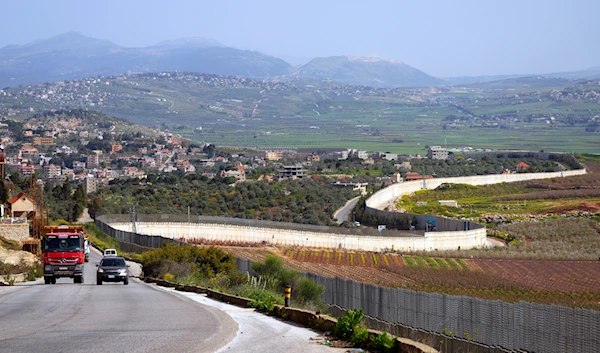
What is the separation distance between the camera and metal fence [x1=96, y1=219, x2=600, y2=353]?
1388cm

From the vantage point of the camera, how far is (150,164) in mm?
194875

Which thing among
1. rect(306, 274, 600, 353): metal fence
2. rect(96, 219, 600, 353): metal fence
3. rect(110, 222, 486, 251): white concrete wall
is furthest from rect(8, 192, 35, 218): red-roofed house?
rect(306, 274, 600, 353): metal fence

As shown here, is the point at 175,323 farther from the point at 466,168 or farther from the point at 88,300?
the point at 466,168

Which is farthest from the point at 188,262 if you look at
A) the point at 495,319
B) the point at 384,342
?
the point at 384,342

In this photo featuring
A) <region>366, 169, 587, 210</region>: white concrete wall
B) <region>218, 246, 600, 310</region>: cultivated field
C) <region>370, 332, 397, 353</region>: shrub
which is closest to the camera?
<region>370, 332, 397, 353</region>: shrub

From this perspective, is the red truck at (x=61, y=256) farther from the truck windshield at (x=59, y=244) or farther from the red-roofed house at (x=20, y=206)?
the red-roofed house at (x=20, y=206)

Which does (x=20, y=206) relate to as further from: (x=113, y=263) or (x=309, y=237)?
(x=113, y=263)

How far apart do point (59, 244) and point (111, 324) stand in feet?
60.5

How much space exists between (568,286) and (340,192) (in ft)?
231

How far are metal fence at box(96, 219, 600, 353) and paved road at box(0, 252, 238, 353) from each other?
2.88m

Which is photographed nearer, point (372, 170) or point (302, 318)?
point (302, 318)

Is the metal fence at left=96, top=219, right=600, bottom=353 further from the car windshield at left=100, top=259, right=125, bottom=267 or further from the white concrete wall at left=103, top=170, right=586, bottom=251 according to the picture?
the white concrete wall at left=103, top=170, right=586, bottom=251

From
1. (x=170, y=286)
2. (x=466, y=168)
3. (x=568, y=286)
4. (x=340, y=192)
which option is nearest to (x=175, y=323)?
(x=170, y=286)

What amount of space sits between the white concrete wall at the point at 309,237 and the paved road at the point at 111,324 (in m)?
42.8
